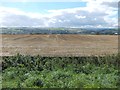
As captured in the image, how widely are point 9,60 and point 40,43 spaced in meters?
4.16

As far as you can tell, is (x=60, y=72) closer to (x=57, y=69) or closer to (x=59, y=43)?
(x=57, y=69)

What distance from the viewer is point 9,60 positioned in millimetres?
9328

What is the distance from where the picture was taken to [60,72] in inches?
321

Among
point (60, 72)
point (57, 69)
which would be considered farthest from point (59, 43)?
point (60, 72)

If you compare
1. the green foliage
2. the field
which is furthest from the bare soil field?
the green foliage

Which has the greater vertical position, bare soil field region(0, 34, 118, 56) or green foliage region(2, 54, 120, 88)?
bare soil field region(0, 34, 118, 56)

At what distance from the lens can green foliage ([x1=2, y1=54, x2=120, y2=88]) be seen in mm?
7219

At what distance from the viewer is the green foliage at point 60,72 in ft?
23.7

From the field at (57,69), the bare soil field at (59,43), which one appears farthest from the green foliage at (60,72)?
the bare soil field at (59,43)

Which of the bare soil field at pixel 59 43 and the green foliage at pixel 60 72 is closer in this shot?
the green foliage at pixel 60 72

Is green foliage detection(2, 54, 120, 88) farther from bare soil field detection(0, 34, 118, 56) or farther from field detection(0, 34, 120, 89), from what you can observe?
bare soil field detection(0, 34, 118, 56)

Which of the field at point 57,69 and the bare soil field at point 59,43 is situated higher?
the bare soil field at point 59,43

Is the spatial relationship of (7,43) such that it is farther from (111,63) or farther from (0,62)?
(111,63)

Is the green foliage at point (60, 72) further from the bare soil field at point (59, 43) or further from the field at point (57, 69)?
the bare soil field at point (59, 43)
